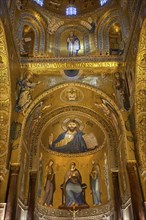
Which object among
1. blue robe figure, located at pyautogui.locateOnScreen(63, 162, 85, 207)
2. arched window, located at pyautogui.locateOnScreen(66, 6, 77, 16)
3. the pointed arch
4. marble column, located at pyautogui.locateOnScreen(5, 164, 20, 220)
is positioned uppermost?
arched window, located at pyautogui.locateOnScreen(66, 6, 77, 16)

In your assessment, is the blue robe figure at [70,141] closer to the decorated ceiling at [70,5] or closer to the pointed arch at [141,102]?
the pointed arch at [141,102]

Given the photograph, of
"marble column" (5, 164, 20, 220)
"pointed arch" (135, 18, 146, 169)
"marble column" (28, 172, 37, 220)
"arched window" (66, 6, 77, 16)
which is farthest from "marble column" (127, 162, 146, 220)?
"arched window" (66, 6, 77, 16)

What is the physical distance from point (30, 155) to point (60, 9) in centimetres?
868

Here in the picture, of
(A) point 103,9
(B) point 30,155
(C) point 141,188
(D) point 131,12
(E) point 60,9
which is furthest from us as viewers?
(E) point 60,9

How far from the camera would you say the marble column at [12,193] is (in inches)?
418

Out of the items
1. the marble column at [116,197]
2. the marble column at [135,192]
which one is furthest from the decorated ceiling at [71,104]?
the marble column at [135,192]

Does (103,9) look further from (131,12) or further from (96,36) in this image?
(131,12)

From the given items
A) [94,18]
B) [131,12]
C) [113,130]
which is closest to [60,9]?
[94,18]

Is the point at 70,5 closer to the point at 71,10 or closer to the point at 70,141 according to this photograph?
the point at 71,10

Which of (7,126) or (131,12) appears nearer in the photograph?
(7,126)

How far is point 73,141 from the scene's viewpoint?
629 inches

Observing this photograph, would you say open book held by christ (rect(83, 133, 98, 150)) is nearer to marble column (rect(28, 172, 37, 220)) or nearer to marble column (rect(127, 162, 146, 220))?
marble column (rect(28, 172, 37, 220))

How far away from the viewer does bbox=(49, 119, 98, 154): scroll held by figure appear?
621 inches

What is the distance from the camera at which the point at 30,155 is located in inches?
549
